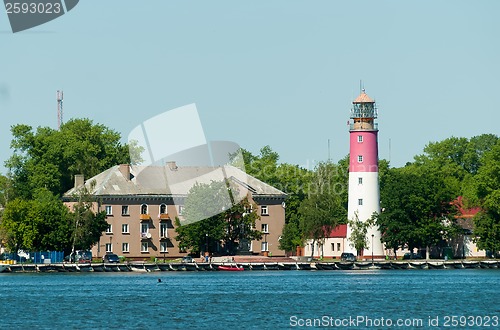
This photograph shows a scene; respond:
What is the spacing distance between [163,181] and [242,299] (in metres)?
57.9

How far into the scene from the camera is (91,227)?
121688 millimetres

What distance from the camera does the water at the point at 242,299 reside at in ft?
214

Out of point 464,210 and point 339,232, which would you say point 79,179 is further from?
point 464,210

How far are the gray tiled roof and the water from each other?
22.7 m

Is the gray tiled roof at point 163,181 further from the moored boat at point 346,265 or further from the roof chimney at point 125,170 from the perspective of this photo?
the moored boat at point 346,265

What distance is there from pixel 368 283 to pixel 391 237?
90.7ft

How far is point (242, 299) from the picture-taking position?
78375mm

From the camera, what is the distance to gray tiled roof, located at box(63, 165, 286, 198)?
435ft

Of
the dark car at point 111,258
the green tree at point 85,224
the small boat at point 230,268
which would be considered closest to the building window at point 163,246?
the dark car at point 111,258

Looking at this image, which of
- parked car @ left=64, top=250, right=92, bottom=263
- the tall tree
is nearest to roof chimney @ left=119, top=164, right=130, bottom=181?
parked car @ left=64, top=250, right=92, bottom=263

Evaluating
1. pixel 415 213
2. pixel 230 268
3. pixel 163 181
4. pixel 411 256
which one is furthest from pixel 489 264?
pixel 163 181

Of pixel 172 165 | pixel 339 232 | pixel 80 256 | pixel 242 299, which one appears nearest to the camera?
pixel 242 299

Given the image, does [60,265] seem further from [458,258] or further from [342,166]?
[342,166]

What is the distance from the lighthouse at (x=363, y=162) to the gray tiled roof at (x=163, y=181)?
47.4 feet
